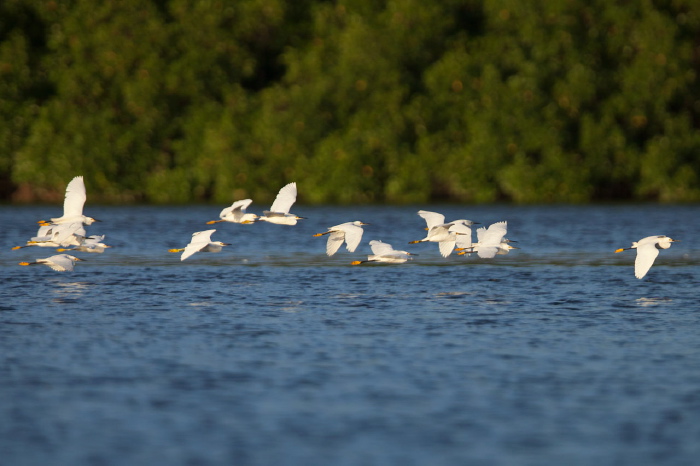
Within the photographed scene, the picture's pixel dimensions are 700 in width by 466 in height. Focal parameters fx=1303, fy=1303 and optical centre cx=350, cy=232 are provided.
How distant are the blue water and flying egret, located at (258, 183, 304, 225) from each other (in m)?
1.45

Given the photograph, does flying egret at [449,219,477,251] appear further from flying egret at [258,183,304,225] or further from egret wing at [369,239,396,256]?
flying egret at [258,183,304,225]

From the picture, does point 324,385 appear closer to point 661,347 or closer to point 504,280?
point 661,347

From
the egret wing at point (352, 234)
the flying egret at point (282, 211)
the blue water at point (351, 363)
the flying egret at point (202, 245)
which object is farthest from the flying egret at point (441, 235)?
the flying egret at point (202, 245)

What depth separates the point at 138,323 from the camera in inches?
848

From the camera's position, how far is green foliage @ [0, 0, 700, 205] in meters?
65.1

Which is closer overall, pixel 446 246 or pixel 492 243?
pixel 492 243

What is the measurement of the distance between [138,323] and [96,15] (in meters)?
53.7

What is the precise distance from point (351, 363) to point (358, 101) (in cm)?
5221

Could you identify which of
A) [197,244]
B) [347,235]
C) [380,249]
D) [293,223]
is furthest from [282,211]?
[197,244]

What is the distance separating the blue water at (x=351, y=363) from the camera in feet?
42.3

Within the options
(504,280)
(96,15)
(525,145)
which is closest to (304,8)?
(96,15)

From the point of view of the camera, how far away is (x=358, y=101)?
68.8m

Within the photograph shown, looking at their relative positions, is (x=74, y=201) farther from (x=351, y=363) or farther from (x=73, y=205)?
(x=351, y=363)

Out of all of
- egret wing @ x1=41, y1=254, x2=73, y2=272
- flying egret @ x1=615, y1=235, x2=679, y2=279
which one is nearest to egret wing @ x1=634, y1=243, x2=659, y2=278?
flying egret @ x1=615, y1=235, x2=679, y2=279
